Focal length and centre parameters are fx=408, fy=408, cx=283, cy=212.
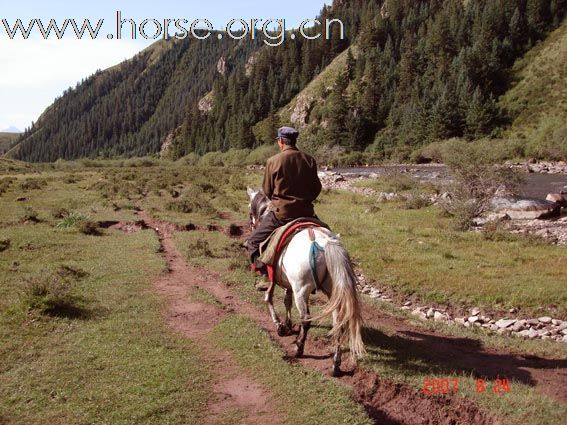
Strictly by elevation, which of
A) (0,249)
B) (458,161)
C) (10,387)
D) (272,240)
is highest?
(458,161)

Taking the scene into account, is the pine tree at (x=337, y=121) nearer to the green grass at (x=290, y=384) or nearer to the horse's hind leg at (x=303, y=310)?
the green grass at (x=290, y=384)

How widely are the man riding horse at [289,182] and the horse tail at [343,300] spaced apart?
1.34 metres

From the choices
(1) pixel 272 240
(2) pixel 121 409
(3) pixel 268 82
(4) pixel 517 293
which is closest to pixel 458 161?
(4) pixel 517 293

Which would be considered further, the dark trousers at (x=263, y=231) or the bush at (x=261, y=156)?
the bush at (x=261, y=156)

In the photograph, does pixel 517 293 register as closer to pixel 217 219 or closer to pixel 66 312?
pixel 66 312

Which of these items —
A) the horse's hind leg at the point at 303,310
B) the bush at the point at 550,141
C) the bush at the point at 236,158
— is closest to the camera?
the horse's hind leg at the point at 303,310

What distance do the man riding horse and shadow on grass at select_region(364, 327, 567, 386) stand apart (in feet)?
9.40

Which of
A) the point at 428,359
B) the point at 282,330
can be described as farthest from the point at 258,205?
the point at 428,359

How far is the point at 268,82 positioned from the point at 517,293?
134533 mm

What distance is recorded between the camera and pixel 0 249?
13.9 metres

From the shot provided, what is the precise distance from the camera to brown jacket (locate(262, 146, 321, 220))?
24.2 feet

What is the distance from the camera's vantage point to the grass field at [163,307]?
18.6ft

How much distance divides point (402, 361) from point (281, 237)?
9.78ft

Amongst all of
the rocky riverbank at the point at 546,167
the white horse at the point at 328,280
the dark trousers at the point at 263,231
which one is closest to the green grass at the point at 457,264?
the dark trousers at the point at 263,231
